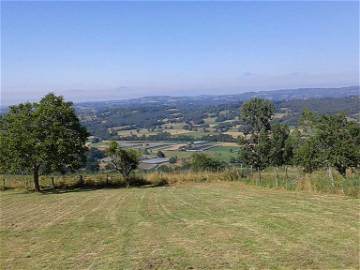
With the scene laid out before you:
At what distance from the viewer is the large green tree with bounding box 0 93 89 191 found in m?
34.8

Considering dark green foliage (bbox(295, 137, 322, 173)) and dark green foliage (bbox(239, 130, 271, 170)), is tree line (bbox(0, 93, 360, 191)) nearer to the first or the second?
dark green foliage (bbox(295, 137, 322, 173))

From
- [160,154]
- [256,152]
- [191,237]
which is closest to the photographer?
[191,237]

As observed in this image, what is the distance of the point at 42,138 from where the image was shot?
35.9 metres

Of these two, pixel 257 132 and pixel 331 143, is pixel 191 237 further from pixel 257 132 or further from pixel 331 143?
pixel 257 132

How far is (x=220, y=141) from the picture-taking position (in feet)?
386

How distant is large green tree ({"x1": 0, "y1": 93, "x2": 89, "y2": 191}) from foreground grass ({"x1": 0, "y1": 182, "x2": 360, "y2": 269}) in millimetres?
14275

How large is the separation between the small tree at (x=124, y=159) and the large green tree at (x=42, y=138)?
2.79m

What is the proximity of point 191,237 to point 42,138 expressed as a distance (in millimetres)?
25595

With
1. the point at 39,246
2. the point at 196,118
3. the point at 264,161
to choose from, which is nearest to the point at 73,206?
the point at 39,246

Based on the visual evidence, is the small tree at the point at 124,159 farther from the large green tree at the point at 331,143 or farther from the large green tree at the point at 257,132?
the large green tree at the point at 331,143

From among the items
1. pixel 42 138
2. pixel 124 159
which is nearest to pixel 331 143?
pixel 124 159

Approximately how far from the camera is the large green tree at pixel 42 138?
34.8 meters

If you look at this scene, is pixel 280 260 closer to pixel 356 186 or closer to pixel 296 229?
pixel 296 229

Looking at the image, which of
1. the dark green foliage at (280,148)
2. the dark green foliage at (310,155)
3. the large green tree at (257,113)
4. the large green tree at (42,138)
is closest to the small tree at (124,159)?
the large green tree at (42,138)
